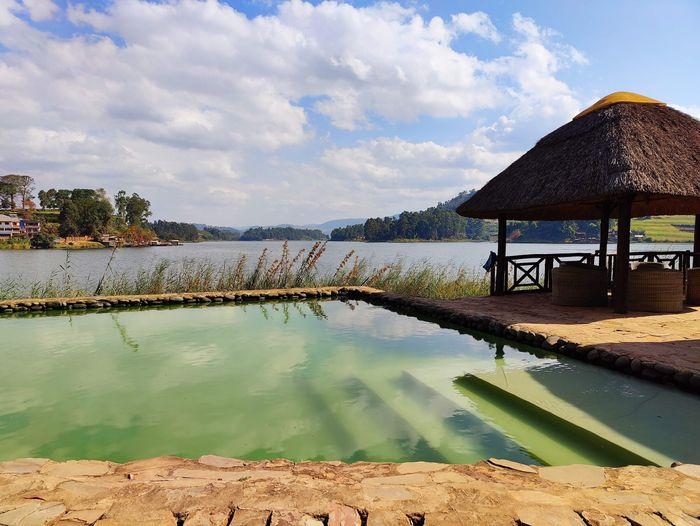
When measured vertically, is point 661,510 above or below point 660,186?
below

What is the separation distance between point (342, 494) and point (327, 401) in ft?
5.82

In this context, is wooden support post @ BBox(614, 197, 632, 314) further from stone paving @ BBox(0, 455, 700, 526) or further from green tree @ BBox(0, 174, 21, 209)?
green tree @ BBox(0, 174, 21, 209)

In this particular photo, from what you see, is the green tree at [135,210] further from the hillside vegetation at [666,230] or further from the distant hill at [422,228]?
the hillside vegetation at [666,230]

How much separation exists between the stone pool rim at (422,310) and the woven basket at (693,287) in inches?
144

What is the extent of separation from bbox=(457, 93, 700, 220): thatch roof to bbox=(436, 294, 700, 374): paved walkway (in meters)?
1.70

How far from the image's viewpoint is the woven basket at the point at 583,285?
22.9ft

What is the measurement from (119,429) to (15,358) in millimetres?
2879

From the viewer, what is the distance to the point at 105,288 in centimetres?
988

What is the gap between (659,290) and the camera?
6449 mm

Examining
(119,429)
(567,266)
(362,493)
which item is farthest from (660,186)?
(119,429)

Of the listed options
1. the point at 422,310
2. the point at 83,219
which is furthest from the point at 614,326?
the point at 83,219

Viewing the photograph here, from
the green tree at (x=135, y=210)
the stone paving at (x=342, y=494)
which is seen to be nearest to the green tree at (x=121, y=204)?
the green tree at (x=135, y=210)

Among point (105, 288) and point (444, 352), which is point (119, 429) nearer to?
point (444, 352)

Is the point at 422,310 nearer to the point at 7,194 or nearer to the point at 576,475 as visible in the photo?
the point at 576,475
